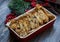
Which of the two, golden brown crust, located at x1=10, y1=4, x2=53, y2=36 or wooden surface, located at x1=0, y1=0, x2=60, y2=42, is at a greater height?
golden brown crust, located at x1=10, y1=4, x2=53, y2=36

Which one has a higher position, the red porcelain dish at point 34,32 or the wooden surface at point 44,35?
the red porcelain dish at point 34,32

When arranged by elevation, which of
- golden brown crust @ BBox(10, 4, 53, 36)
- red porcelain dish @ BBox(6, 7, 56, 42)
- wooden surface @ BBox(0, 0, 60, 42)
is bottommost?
wooden surface @ BBox(0, 0, 60, 42)

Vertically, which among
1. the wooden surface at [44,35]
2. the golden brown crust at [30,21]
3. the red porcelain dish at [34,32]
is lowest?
the wooden surface at [44,35]

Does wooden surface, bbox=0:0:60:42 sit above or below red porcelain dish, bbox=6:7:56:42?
below

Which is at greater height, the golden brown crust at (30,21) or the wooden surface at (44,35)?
the golden brown crust at (30,21)

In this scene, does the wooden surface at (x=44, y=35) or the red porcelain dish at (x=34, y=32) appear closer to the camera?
the red porcelain dish at (x=34, y=32)

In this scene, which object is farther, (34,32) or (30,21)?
(30,21)

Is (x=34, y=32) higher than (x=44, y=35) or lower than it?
higher

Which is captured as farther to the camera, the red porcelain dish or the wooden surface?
the wooden surface

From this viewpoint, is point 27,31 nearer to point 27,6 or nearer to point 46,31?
point 46,31

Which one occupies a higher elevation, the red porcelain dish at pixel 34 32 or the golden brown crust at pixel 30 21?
the golden brown crust at pixel 30 21

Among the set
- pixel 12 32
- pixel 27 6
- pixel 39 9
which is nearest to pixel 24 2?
pixel 27 6

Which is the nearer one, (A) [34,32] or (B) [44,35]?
(A) [34,32]
